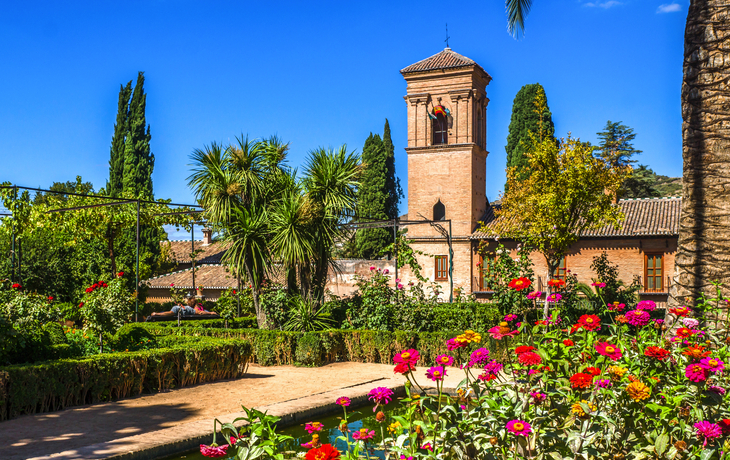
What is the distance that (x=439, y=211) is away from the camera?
1074 inches

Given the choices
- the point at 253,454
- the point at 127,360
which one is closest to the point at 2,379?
the point at 127,360

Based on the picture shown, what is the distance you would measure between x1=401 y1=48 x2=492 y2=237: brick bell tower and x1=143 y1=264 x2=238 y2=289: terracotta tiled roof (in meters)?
9.33

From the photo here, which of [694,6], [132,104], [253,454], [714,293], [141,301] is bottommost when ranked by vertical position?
[141,301]

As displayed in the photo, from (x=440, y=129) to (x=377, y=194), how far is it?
8.49 metres

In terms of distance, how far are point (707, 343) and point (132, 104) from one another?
98.6ft

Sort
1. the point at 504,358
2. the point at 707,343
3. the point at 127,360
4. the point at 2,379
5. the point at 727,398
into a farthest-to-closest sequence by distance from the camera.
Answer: the point at 504,358
the point at 127,360
the point at 2,379
the point at 707,343
the point at 727,398

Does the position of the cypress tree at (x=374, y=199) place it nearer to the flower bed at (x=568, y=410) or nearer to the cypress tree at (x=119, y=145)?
the cypress tree at (x=119, y=145)

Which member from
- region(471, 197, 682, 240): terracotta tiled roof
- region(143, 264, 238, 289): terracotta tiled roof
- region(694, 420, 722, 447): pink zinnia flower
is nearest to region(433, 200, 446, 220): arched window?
region(471, 197, 682, 240): terracotta tiled roof

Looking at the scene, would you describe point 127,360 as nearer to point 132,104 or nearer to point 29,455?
point 29,455

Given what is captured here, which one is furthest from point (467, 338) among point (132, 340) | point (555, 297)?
point (132, 340)

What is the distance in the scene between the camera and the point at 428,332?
10.4m

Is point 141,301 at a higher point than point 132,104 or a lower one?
lower

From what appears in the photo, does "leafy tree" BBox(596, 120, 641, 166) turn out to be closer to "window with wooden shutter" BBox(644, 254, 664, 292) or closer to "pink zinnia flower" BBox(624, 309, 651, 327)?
"window with wooden shutter" BBox(644, 254, 664, 292)

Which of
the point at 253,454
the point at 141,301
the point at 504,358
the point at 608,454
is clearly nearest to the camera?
the point at 253,454
